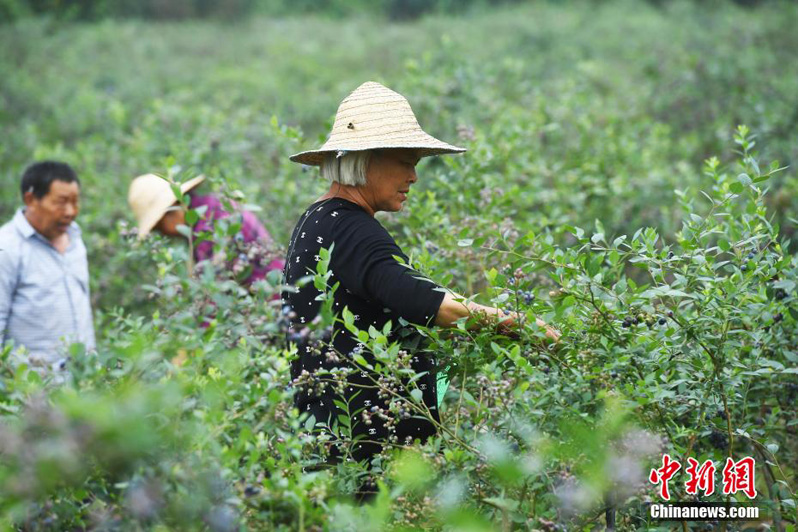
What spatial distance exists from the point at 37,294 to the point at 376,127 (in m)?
2.24

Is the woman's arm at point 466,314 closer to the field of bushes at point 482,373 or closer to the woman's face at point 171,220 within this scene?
the field of bushes at point 482,373

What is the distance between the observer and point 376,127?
2.71m

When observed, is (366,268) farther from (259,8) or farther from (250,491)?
(259,8)

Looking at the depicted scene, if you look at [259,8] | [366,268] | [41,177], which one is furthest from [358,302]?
[259,8]

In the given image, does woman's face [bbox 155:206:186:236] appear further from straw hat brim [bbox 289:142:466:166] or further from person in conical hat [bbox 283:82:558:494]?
person in conical hat [bbox 283:82:558:494]

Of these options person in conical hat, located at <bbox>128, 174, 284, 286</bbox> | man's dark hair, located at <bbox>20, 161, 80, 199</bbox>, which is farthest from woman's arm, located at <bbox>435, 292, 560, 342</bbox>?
man's dark hair, located at <bbox>20, 161, 80, 199</bbox>

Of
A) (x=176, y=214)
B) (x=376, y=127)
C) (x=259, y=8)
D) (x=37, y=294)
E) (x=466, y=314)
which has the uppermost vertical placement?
(x=259, y=8)

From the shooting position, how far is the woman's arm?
7.91 ft

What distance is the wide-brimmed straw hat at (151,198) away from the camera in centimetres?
428

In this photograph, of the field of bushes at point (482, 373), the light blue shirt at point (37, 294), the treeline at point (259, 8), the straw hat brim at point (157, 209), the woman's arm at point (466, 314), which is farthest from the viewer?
the treeline at point (259, 8)

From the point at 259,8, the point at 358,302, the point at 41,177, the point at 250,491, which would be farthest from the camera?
the point at 259,8

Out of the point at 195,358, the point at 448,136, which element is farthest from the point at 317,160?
the point at 448,136

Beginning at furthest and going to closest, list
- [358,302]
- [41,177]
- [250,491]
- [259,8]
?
[259,8] < [41,177] < [358,302] < [250,491]

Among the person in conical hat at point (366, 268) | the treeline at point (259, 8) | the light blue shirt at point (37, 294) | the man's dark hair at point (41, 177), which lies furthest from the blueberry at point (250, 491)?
the treeline at point (259, 8)
